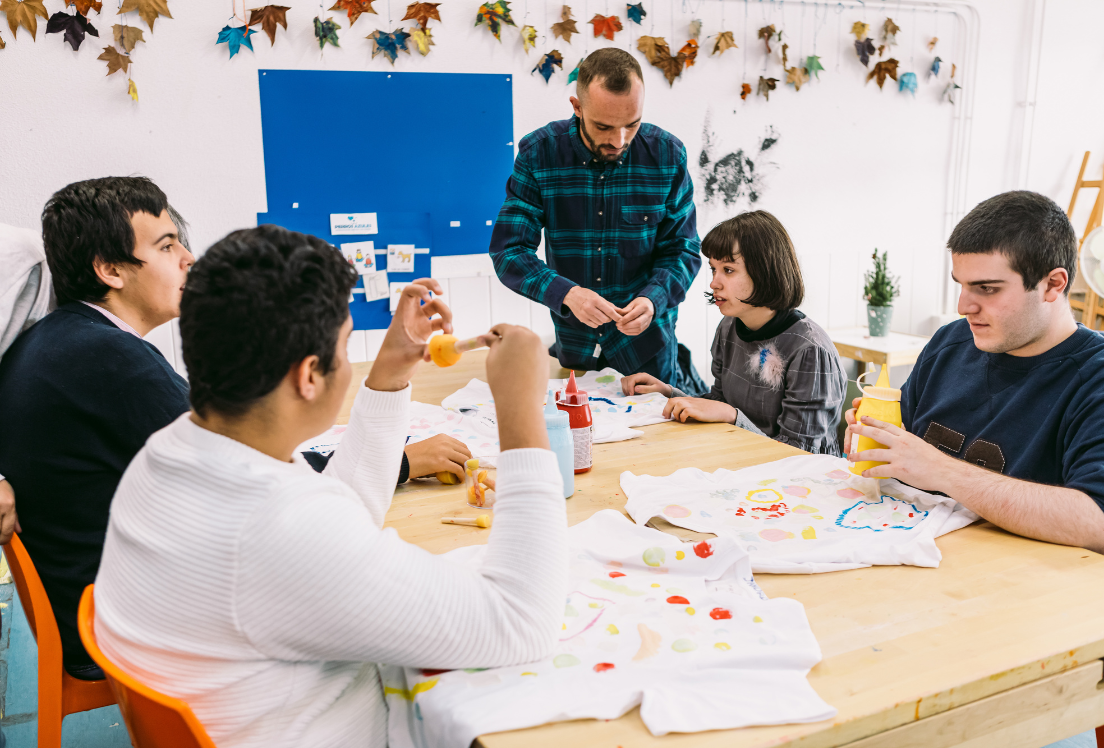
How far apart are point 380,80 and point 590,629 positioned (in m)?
2.85

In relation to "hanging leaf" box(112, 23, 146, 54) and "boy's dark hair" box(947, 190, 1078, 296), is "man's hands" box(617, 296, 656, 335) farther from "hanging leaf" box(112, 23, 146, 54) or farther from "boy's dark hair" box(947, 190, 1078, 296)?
"hanging leaf" box(112, 23, 146, 54)

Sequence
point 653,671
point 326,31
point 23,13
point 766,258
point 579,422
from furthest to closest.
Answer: point 326,31 < point 23,13 < point 766,258 < point 579,422 < point 653,671

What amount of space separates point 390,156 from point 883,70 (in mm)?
2575

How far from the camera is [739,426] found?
1963 mm

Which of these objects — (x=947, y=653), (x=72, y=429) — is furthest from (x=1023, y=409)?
(x=72, y=429)

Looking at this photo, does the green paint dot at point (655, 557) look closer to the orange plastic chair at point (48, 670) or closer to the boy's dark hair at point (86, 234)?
the orange plastic chair at point (48, 670)

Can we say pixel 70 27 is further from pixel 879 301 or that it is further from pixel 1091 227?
pixel 1091 227

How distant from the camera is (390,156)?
334 cm

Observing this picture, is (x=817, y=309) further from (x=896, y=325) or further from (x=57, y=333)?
(x=57, y=333)

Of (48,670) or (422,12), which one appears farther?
(422,12)

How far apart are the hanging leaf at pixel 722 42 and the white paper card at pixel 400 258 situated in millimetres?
1699

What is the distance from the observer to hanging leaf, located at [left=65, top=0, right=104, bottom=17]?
2.78 metres

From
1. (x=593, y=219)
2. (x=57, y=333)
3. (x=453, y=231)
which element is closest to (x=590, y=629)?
(x=57, y=333)

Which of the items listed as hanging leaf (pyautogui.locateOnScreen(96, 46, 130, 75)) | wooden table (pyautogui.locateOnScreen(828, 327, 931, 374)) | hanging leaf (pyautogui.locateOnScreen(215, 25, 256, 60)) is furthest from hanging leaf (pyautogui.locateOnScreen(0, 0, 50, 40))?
wooden table (pyautogui.locateOnScreen(828, 327, 931, 374))
